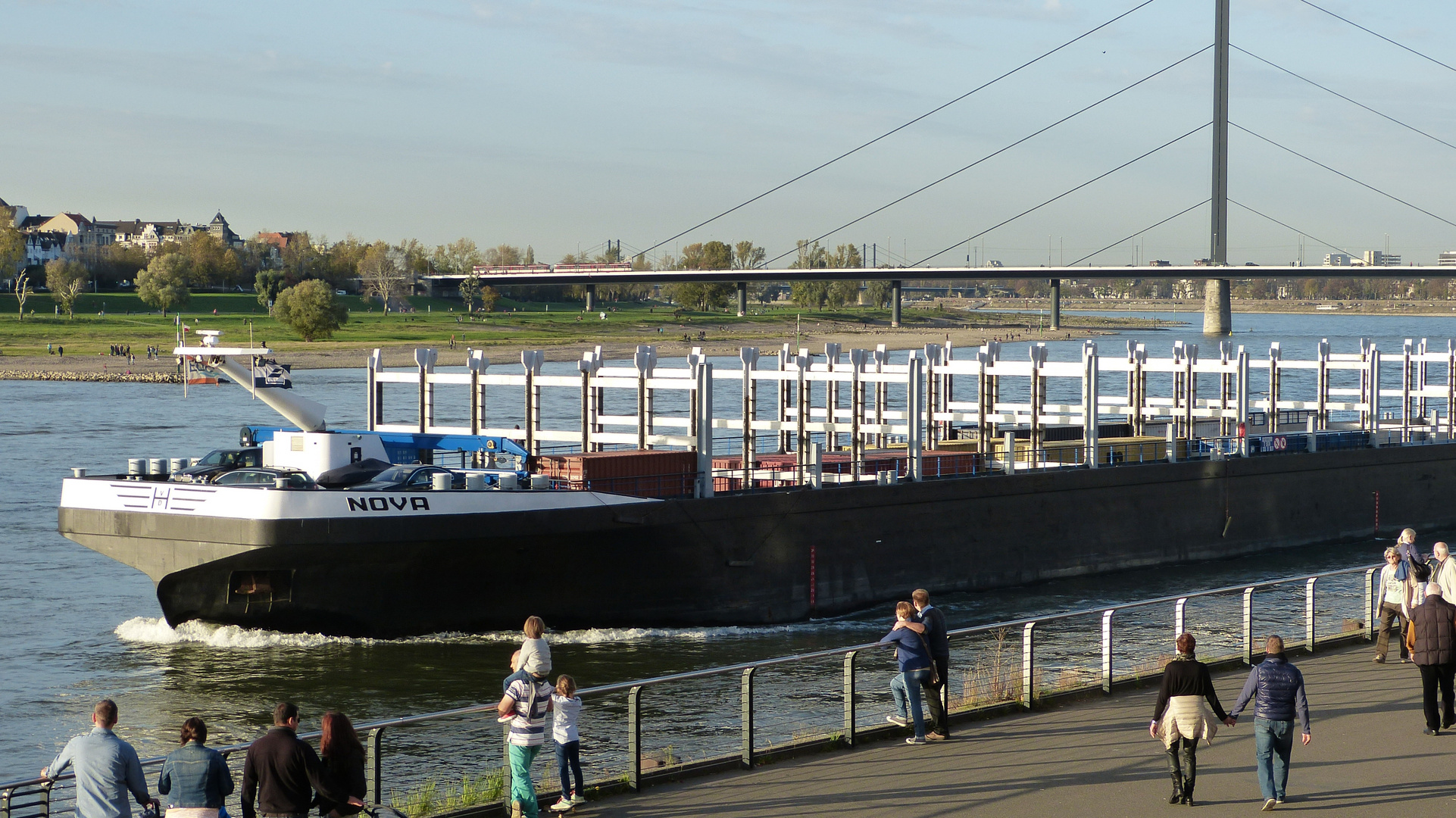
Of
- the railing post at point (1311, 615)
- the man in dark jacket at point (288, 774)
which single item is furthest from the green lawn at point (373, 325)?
the man in dark jacket at point (288, 774)

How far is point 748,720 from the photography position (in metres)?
13.1

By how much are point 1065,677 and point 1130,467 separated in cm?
1856

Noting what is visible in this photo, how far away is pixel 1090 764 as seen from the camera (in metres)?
12.9

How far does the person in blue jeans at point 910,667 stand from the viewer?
1384 cm

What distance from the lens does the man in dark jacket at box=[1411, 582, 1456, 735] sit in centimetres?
1361

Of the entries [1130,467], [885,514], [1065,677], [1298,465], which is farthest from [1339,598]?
[1298,465]

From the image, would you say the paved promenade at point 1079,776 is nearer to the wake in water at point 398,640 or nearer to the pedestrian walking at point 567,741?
the pedestrian walking at point 567,741

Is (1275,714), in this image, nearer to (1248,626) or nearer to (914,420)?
(1248,626)

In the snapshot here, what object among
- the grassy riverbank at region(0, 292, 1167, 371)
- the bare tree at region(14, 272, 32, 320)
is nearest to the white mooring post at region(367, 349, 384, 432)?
the grassy riverbank at region(0, 292, 1167, 371)

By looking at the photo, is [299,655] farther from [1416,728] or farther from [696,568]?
[1416,728]

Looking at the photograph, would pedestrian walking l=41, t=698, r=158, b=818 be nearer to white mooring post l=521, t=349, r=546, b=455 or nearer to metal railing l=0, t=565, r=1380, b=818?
metal railing l=0, t=565, r=1380, b=818

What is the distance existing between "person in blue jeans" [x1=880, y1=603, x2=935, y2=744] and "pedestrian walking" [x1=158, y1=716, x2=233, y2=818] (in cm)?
656

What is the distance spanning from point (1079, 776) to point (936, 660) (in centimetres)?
219

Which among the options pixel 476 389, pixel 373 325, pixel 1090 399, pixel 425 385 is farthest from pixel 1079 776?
pixel 373 325
